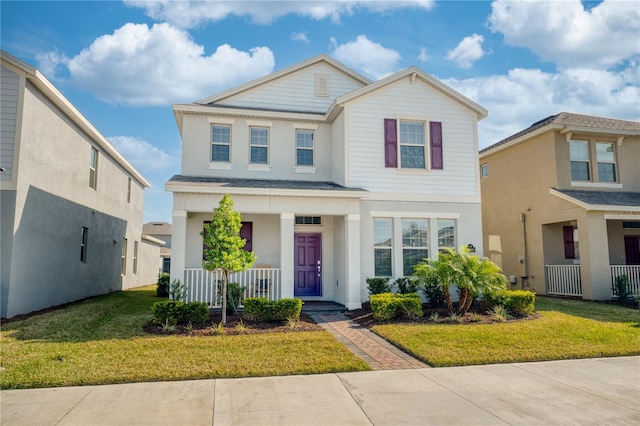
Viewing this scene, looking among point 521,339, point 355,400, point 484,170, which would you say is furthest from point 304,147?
point 355,400

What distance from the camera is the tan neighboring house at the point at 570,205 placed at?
1454 cm

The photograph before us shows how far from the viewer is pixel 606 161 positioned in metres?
16.9

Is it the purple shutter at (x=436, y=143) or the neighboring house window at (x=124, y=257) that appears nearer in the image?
the purple shutter at (x=436, y=143)

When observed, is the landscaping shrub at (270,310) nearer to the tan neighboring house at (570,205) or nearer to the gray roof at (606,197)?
the tan neighboring house at (570,205)

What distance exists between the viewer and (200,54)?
12.5 metres

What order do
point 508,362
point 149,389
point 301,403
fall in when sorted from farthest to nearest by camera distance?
point 508,362
point 149,389
point 301,403

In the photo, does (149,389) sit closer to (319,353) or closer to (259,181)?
(319,353)

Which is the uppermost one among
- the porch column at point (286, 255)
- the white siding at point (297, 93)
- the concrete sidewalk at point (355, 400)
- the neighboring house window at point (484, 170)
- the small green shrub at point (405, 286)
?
the white siding at point (297, 93)

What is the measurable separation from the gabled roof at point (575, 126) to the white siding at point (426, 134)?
13.5 ft

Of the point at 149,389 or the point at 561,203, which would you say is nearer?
the point at 149,389

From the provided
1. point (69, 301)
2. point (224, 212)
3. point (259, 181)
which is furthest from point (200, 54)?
point (69, 301)

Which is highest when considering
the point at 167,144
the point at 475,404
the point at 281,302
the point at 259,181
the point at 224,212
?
the point at 167,144

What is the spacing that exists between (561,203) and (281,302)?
11.5 meters

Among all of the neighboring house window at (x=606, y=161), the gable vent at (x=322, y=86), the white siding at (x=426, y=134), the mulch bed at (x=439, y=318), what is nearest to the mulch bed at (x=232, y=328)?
the mulch bed at (x=439, y=318)
